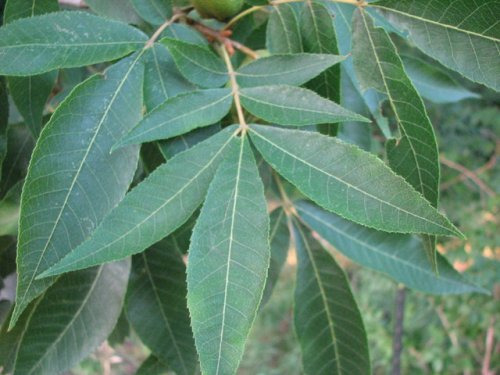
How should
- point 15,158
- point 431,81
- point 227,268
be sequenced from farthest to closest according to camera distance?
point 431,81, point 15,158, point 227,268

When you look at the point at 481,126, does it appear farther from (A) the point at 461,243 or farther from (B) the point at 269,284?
(B) the point at 269,284

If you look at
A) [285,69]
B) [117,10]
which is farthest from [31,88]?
[285,69]

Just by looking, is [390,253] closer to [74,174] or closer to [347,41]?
[347,41]

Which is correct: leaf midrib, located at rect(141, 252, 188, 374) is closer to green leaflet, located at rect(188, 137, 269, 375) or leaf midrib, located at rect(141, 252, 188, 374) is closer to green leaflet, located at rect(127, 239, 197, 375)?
green leaflet, located at rect(127, 239, 197, 375)

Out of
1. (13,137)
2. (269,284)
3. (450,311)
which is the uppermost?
(13,137)

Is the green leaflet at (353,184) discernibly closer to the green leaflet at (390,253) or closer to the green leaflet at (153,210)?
the green leaflet at (153,210)

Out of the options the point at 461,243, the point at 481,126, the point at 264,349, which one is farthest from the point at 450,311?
the point at 264,349
